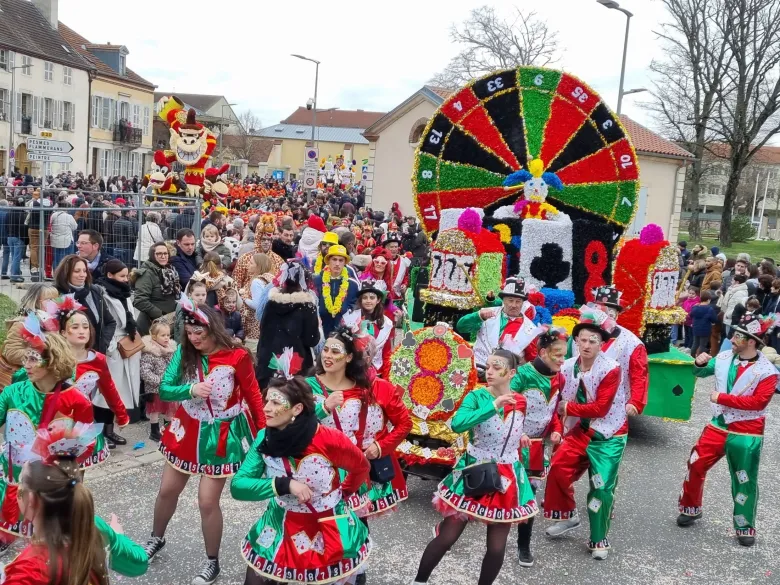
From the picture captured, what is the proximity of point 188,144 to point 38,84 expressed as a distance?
23.8 meters

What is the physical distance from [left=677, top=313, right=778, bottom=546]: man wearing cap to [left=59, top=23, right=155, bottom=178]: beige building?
127 feet

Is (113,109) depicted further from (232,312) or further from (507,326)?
(507,326)

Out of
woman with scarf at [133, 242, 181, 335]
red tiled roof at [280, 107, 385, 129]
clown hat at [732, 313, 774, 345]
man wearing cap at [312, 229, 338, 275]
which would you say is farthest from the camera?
red tiled roof at [280, 107, 385, 129]

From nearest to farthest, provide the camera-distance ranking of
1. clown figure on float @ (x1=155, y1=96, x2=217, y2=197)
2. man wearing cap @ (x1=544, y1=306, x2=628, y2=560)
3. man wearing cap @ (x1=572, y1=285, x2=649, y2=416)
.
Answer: man wearing cap @ (x1=544, y1=306, x2=628, y2=560), man wearing cap @ (x1=572, y1=285, x2=649, y2=416), clown figure on float @ (x1=155, y1=96, x2=217, y2=197)

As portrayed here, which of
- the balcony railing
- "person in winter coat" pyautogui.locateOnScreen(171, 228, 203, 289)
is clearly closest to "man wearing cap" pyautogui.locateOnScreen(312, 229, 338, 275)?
"person in winter coat" pyautogui.locateOnScreen(171, 228, 203, 289)

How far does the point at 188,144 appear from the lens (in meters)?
15.2

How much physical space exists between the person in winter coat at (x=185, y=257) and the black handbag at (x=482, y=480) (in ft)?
16.0

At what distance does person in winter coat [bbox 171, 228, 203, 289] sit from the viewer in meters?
8.37

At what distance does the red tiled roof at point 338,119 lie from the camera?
101 metres

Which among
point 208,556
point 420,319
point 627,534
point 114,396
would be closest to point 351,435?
point 208,556

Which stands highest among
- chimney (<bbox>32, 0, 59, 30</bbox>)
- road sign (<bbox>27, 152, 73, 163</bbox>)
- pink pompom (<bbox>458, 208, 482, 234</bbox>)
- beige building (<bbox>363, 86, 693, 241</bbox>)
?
chimney (<bbox>32, 0, 59, 30</bbox>)

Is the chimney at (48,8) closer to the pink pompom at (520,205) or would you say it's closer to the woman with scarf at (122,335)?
the pink pompom at (520,205)

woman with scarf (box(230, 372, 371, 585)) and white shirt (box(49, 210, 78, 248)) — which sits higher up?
white shirt (box(49, 210, 78, 248))

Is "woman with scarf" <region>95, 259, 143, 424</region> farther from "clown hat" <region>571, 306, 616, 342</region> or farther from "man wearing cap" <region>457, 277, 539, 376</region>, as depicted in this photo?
"clown hat" <region>571, 306, 616, 342</region>
